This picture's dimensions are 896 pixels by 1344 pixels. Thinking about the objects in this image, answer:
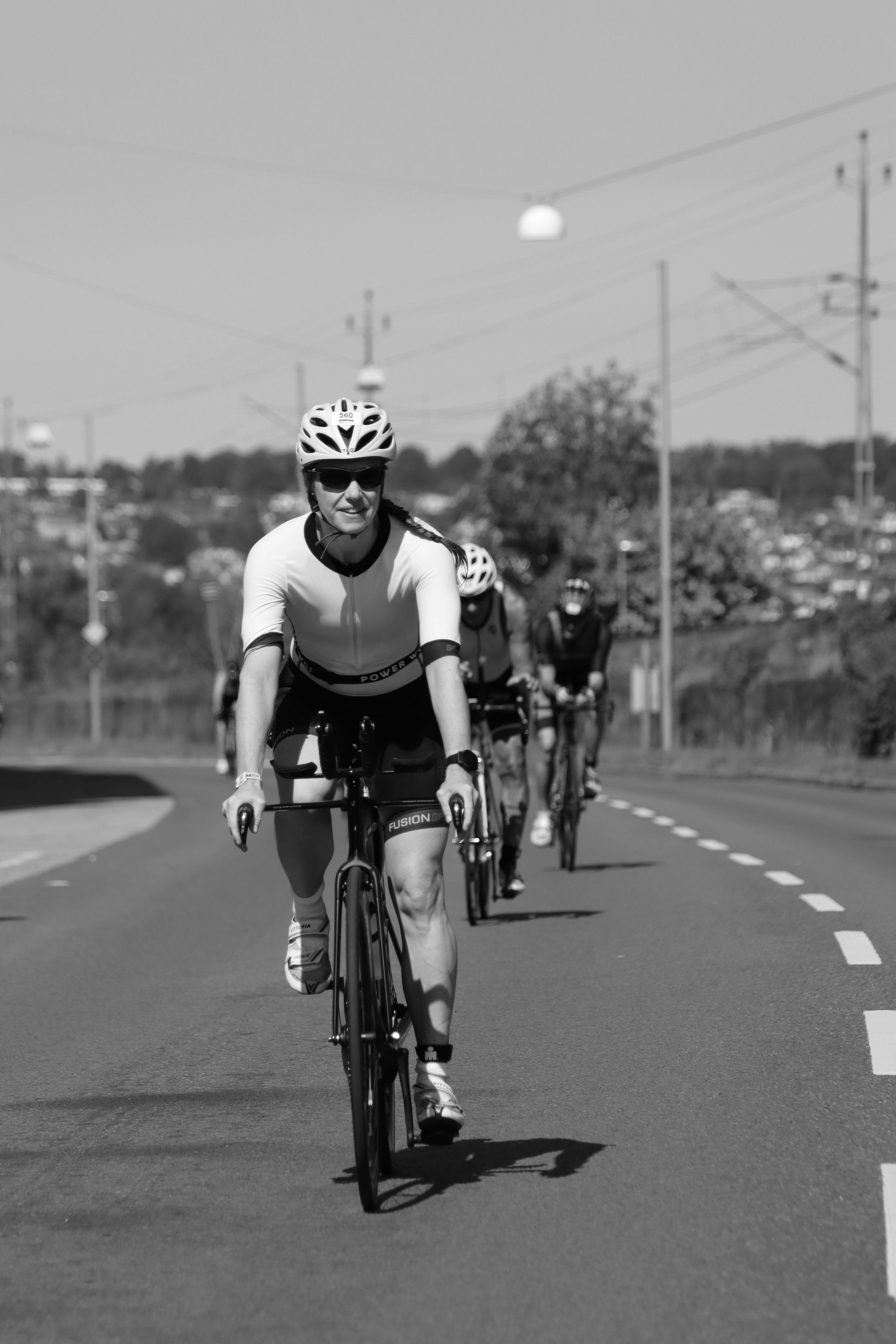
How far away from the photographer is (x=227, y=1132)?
632 cm

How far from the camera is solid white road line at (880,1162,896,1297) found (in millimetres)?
4680

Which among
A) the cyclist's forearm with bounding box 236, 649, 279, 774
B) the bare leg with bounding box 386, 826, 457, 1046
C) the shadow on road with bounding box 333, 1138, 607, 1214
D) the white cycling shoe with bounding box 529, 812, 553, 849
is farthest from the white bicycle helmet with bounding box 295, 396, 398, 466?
the white cycling shoe with bounding box 529, 812, 553, 849

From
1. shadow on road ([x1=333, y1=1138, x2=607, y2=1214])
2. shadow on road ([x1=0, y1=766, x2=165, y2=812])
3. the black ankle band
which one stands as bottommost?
shadow on road ([x1=0, y1=766, x2=165, y2=812])

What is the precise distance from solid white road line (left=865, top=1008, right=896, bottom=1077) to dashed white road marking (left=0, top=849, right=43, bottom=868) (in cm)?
1001

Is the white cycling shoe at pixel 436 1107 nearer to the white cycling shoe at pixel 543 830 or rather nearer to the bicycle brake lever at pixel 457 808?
the bicycle brake lever at pixel 457 808

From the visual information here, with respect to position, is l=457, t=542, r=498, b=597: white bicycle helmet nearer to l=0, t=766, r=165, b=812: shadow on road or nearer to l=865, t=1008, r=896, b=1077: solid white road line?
l=865, t=1008, r=896, b=1077: solid white road line

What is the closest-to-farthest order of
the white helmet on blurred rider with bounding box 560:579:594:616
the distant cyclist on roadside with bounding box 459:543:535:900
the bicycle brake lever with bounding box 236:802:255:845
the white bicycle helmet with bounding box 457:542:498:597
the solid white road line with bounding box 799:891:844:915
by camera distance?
the bicycle brake lever with bounding box 236:802:255:845 → the white bicycle helmet with bounding box 457:542:498:597 → the distant cyclist on roadside with bounding box 459:543:535:900 → the solid white road line with bounding box 799:891:844:915 → the white helmet on blurred rider with bounding box 560:579:594:616

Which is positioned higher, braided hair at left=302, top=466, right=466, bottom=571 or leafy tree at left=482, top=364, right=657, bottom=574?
leafy tree at left=482, top=364, right=657, bottom=574

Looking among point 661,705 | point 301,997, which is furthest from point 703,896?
point 661,705

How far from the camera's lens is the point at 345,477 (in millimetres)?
5727

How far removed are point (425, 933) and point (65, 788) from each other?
29452 mm

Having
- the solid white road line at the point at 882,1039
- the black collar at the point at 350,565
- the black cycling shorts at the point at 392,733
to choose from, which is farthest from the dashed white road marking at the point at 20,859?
the black collar at the point at 350,565

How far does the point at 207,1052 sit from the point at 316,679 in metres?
2.34

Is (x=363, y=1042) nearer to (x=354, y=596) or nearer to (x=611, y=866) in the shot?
(x=354, y=596)
